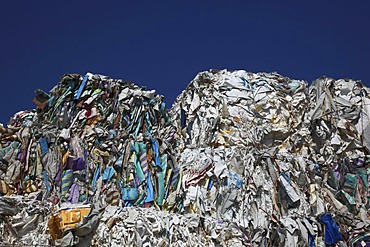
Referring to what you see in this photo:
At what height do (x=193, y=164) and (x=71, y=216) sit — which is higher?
(x=193, y=164)

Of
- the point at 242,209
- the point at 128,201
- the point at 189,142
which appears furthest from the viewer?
the point at 189,142

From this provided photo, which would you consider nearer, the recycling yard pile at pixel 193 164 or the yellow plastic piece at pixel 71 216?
the yellow plastic piece at pixel 71 216

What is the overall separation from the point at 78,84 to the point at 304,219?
5164 mm

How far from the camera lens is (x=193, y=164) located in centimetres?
1210

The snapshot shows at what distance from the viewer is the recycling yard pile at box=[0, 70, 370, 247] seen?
1046cm

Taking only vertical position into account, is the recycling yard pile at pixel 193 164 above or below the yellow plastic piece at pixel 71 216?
above

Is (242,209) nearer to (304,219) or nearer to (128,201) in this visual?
(304,219)

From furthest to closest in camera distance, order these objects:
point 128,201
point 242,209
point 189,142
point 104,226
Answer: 1. point 189,142
2. point 242,209
3. point 128,201
4. point 104,226

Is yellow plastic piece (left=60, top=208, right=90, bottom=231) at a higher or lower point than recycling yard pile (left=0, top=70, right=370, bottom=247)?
lower

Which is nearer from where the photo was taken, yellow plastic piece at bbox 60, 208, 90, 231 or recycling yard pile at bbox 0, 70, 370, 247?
yellow plastic piece at bbox 60, 208, 90, 231

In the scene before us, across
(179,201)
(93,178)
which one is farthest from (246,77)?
(93,178)

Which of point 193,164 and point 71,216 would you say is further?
point 193,164

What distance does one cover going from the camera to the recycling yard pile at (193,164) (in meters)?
10.5

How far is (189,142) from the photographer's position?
13016 mm
